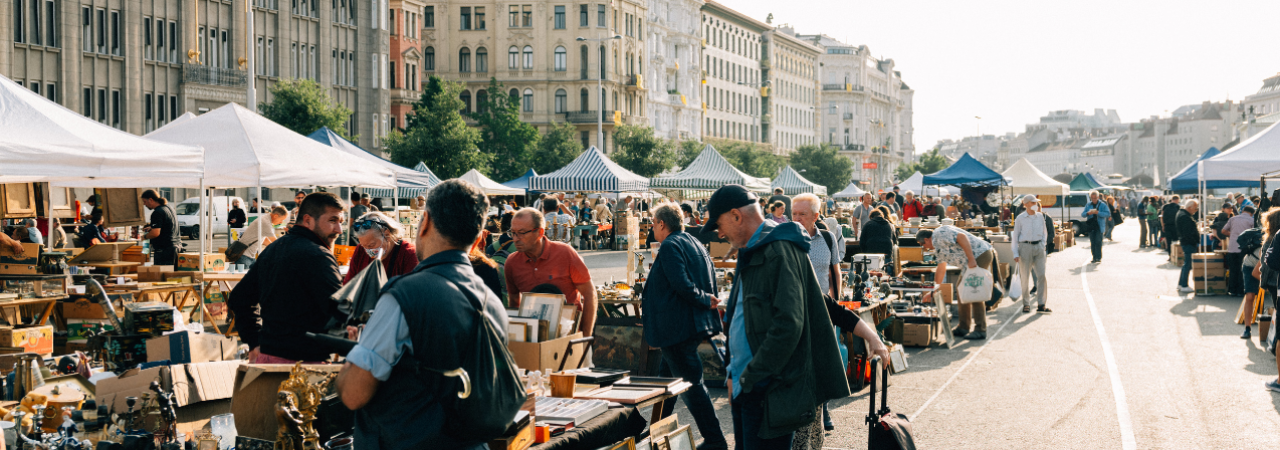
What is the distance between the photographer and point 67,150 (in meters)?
9.16

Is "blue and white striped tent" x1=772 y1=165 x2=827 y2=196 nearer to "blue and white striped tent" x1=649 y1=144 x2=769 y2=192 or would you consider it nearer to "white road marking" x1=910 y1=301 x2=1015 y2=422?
"blue and white striped tent" x1=649 y1=144 x2=769 y2=192

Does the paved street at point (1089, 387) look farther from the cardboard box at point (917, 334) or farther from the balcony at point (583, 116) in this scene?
the balcony at point (583, 116)

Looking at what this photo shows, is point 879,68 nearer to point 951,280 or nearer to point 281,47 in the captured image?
point 281,47

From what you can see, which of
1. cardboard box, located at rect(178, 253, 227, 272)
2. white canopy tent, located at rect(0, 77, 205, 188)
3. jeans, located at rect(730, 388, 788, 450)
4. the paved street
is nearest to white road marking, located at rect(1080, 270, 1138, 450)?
the paved street

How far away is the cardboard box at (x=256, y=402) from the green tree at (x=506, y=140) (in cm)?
5773

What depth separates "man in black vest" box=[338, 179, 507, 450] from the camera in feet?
10.5

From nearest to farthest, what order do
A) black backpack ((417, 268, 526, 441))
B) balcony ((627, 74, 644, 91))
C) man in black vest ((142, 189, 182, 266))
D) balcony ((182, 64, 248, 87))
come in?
black backpack ((417, 268, 526, 441)), man in black vest ((142, 189, 182, 266)), balcony ((182, 64, 248, 87)), balcony ((627, 74, 644, 91))

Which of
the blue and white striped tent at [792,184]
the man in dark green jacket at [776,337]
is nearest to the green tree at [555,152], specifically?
the blue and white striped tent at [792,184]

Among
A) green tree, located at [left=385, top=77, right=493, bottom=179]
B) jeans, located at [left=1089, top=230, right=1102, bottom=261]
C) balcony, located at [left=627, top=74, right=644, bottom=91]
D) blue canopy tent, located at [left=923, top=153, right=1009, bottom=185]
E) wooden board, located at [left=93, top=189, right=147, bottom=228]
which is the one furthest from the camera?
balcony, located at [left=627, top=74, right=644, bottom=91]

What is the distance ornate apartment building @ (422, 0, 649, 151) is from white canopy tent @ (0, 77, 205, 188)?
65455 millimetres

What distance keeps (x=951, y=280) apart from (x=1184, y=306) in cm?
524

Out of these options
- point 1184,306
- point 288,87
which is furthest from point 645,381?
point 288,87

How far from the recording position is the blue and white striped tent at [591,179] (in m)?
30.3

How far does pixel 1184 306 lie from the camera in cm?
1655
